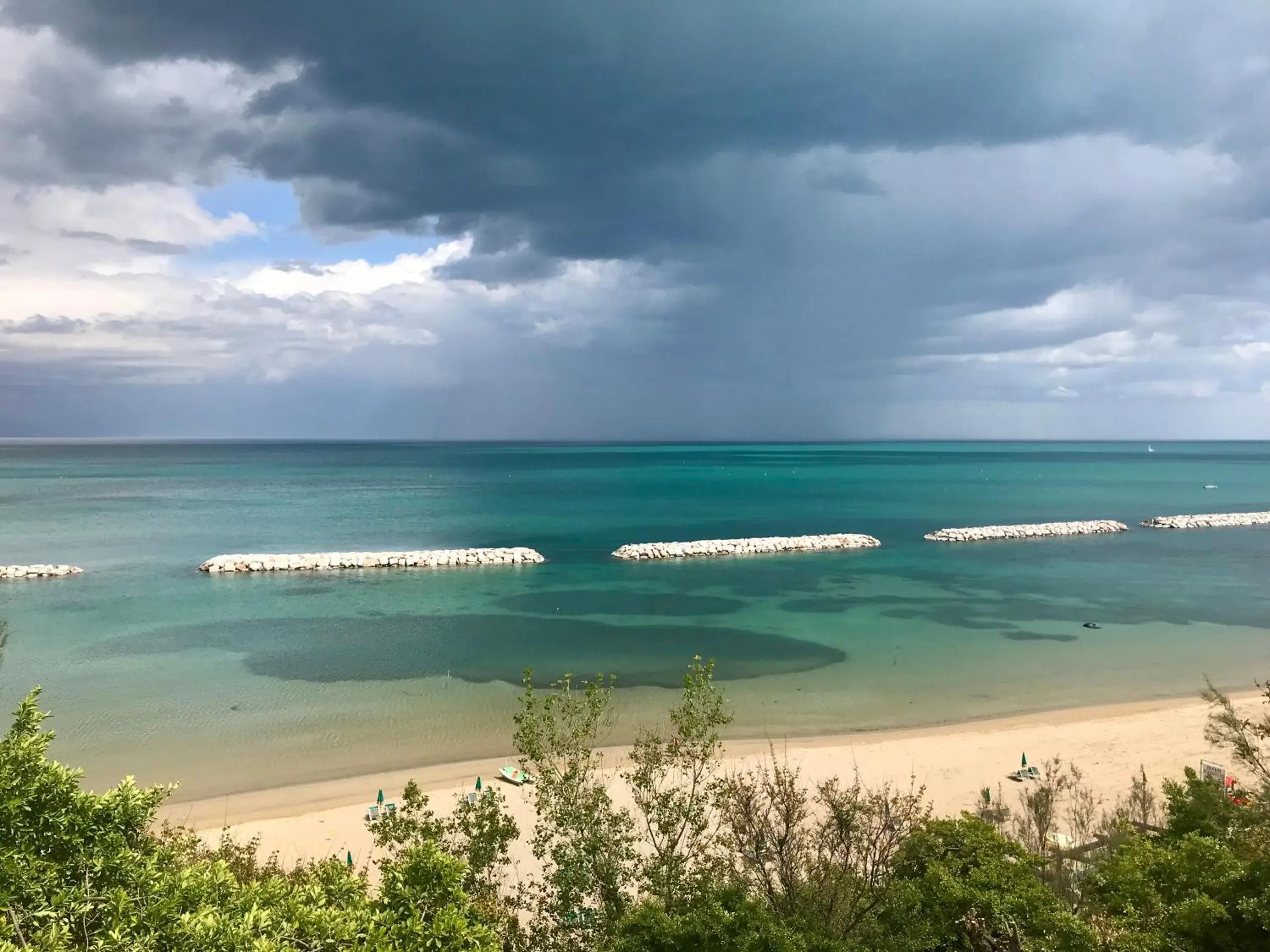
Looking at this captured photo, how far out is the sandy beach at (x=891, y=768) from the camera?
2047 centimetres

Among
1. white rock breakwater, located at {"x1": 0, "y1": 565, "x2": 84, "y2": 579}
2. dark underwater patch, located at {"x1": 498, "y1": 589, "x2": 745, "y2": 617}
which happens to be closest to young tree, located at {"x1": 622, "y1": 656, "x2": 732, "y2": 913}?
dark underwater patch, located at {"x1": 498, "y1": 589, "x2": 745, "y2": 617}

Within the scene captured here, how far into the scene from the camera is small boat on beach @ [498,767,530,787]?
22.0m

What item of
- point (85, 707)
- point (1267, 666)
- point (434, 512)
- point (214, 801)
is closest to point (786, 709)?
point (214, 801)

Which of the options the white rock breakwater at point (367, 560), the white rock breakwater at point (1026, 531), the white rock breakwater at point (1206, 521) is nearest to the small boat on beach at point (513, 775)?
the white rock breakwater at point (367, 560)

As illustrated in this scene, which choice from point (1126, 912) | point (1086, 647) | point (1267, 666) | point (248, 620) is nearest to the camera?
point (1126, 912)

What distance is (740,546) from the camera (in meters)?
68.1

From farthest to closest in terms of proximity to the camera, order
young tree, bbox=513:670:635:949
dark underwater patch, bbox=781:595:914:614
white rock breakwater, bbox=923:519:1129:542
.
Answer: white rock breakwater, bbox=923:519:1129:542 < dark underwater patch, bbox=781:595:914:614 < young tree, bbox=513:670:635:949

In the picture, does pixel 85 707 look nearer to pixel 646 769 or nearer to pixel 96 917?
pixel 96 917

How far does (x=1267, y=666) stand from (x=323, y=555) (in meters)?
60.5

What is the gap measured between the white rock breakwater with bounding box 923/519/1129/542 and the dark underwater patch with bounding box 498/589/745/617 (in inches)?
1393

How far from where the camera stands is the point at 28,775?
1014 centimetres

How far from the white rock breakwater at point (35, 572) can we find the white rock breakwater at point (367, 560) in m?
8.84

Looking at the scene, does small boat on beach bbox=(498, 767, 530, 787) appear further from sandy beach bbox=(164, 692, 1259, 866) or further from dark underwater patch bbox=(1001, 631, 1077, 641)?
dark underwater patch bbox=(1001, 631, 1077, 641)

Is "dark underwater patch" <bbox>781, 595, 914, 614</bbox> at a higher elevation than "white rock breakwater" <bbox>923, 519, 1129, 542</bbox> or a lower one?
lower
